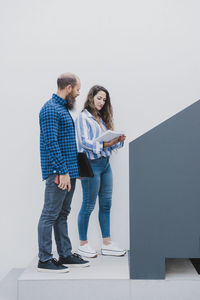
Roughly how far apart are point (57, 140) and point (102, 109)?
2.39 feet

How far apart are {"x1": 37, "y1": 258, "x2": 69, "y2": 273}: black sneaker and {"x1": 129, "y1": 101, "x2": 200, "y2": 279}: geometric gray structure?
433 millimetres

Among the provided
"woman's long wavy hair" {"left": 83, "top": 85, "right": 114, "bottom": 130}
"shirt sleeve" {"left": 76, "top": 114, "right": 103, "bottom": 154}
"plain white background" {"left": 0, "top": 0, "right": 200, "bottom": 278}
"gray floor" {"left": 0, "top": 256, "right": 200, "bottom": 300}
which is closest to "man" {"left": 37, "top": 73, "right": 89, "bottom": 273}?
"gray floor" {"left": 0, "top": 256, "right": 200, "bottom": 300}

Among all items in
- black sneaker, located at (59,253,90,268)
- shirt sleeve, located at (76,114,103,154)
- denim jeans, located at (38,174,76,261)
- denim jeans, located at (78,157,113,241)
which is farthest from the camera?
denim jeans, located at (78,157,113,241)

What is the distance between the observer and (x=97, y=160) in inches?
105

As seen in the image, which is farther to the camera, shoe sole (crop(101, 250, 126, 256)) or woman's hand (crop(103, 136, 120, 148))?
shoe sole (crop(101, 250, 126, 256))

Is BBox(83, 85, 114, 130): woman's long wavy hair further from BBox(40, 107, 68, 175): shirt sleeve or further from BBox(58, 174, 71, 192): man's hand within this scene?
BBox(58, 174, 71, 192): man's hand

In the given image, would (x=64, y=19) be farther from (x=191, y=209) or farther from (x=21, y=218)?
(x=191, y=209)

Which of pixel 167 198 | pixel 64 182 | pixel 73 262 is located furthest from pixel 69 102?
pixel 73 262

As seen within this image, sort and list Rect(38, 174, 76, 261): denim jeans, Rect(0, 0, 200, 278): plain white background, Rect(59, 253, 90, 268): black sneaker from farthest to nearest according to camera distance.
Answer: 1. Rect(0, 0, 200, 278): plain white background
2. Rect(59, 253, 90, 268): black sneaker
3. Rect(38, 174, 76, 261): denim jeans

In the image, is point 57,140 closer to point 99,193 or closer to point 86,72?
point 99,193

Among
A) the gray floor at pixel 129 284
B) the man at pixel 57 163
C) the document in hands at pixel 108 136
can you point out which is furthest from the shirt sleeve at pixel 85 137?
the gray floor at pixel 129 284

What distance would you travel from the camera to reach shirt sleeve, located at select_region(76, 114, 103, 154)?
2.55 meters

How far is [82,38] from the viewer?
308 centimetres

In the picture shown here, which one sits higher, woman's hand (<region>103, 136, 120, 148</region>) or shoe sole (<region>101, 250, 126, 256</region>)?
woman's hand (<region>103, 136, 120, 148</region>)
